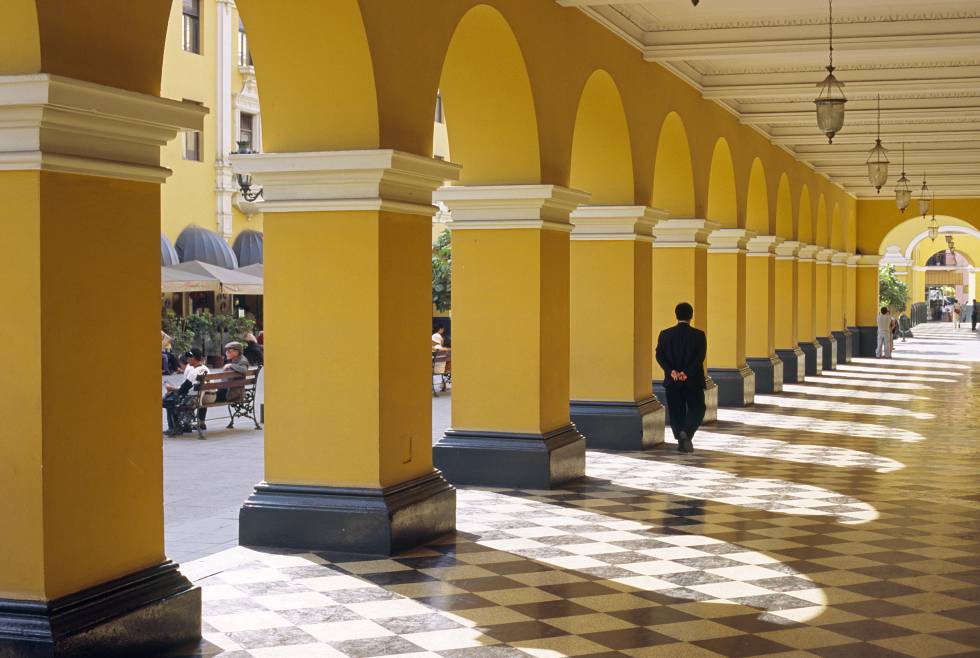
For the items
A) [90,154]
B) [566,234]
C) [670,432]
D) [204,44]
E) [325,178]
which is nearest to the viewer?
[90,154]

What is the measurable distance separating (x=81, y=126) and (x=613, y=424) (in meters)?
9.45

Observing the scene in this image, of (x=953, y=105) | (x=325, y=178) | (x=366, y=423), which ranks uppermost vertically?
(x=953, y=105)

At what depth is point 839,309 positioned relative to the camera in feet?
117

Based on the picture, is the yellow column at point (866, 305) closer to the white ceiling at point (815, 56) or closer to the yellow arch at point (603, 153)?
the white ceiling at point (815, 56)

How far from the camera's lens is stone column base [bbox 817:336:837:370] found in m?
31.9

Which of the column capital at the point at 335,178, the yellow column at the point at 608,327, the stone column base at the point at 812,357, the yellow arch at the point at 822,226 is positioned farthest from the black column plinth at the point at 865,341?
the column capital at the point at 335,178

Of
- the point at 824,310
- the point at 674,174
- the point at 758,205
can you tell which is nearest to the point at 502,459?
the point at 674,174

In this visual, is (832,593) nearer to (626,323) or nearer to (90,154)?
(90,154)

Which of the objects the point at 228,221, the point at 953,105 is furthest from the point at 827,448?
the point at 228,221

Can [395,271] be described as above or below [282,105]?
below

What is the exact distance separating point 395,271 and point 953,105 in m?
13.7

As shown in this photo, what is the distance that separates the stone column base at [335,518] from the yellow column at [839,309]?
26942mm

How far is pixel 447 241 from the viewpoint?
32.8 meters

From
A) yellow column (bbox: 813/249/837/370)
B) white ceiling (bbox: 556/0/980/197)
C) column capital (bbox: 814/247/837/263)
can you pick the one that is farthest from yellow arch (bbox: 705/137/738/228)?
yellow column (bbox: 813/249/837/370)
